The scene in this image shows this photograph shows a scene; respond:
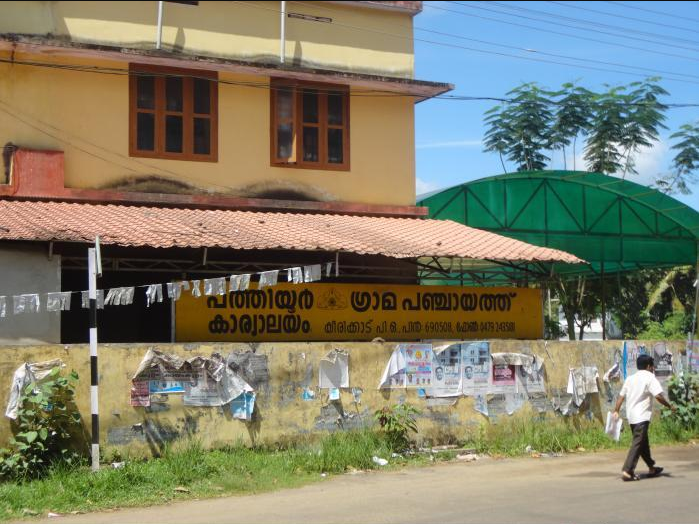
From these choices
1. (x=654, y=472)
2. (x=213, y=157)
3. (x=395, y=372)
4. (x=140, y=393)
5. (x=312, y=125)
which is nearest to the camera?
(x=654, y=472)

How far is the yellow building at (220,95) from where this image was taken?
51.6ft

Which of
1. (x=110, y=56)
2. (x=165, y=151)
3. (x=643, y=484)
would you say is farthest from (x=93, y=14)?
(x=643, y=484)

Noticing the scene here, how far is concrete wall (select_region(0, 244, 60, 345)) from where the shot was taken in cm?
1313

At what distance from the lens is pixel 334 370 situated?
12711 millimetres

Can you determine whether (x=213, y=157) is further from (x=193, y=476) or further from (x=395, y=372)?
(x=193, y=476)

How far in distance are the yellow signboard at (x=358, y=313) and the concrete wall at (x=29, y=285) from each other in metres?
1.92

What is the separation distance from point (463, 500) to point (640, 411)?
2767 millimetres

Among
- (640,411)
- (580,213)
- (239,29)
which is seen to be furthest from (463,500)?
(580,213)

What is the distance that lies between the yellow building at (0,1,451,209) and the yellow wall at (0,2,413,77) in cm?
2

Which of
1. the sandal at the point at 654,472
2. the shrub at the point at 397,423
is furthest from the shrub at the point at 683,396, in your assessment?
the shrub at the point at 397,423

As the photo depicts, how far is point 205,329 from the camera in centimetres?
1388

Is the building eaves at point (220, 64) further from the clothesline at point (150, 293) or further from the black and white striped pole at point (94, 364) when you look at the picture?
the black and white striped pole at point (94, 364)

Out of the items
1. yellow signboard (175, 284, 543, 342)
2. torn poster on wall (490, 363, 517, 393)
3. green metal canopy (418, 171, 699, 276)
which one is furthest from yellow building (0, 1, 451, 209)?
torn poster on wall (490, 363, 517, 393)

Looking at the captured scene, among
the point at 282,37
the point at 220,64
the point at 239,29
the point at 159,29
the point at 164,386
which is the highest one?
the point at 239,29
